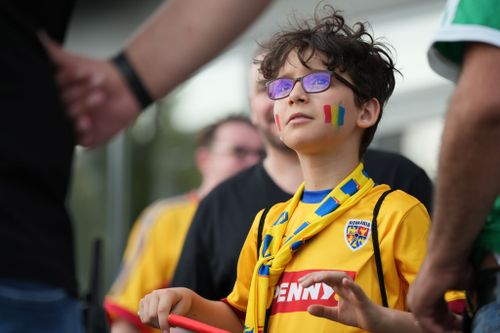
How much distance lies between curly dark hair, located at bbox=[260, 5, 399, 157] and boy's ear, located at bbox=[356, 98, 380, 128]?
12 millimetres

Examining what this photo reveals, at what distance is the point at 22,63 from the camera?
86.2 inches

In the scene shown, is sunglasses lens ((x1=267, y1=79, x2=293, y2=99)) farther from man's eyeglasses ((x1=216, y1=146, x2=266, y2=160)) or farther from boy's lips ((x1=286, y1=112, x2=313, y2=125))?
man's eyeglasses ((x1=216, y1=146, x2=266, y2=160))

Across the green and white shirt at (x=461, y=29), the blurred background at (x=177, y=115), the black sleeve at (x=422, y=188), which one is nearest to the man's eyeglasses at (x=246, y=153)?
the blurred background at (x=177, y=115)

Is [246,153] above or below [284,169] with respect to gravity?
below

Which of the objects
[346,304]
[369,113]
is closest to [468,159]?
[369,113]

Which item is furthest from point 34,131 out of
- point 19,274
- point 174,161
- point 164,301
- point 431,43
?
point 174,161

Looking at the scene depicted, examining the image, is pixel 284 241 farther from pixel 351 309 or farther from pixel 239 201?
pixel 239 201

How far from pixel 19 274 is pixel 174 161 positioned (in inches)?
292

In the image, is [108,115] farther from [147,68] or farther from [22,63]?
[22,63]

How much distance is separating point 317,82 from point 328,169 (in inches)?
6.9

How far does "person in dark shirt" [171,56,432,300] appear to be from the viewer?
100 inches

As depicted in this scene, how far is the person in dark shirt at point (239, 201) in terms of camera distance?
8.34 ft

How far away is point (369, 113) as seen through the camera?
7.16 ft

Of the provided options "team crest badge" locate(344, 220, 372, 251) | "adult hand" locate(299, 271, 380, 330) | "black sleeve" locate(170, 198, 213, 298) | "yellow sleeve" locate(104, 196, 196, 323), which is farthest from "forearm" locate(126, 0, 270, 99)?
"yellow sleeve" locate(104, 196, 196, 323)
